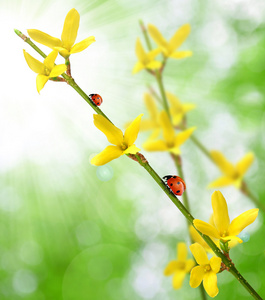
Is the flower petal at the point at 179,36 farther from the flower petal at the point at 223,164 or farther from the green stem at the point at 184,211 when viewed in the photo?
the green stem at the point at 184,211

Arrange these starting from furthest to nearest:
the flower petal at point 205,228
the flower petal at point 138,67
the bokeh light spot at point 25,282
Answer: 1. the bokeh light spot at point 25,282
2. the flower petal at point 138,67
3. the flower petal at point 205,228

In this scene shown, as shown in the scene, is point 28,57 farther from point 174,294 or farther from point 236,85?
point 236,85

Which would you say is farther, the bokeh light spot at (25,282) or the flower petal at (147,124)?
the bokeh light spot at (25,282)

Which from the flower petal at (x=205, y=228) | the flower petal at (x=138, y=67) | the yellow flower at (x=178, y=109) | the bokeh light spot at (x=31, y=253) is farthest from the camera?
the bokeh light spot at (x=31, y=253)

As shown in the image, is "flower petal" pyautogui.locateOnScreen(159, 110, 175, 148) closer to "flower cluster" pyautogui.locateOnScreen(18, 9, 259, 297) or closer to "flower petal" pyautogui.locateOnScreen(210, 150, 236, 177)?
"flower cluster" pyautogui.locateOnScreen(18, 9, 259, 297)

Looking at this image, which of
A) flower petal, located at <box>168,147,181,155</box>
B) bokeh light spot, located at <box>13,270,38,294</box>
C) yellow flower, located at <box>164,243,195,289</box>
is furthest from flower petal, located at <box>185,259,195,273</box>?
bokeh light spot, located at <box>13,270,38,294</box>

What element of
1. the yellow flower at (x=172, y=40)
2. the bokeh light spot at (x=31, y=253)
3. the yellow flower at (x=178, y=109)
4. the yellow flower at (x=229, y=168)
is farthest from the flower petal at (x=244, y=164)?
the bokeh light spot at (x=31, y=253)

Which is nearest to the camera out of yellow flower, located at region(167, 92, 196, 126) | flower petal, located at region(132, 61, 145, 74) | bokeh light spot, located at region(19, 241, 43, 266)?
flower petal, located at region(132, 61, 145, 74)
